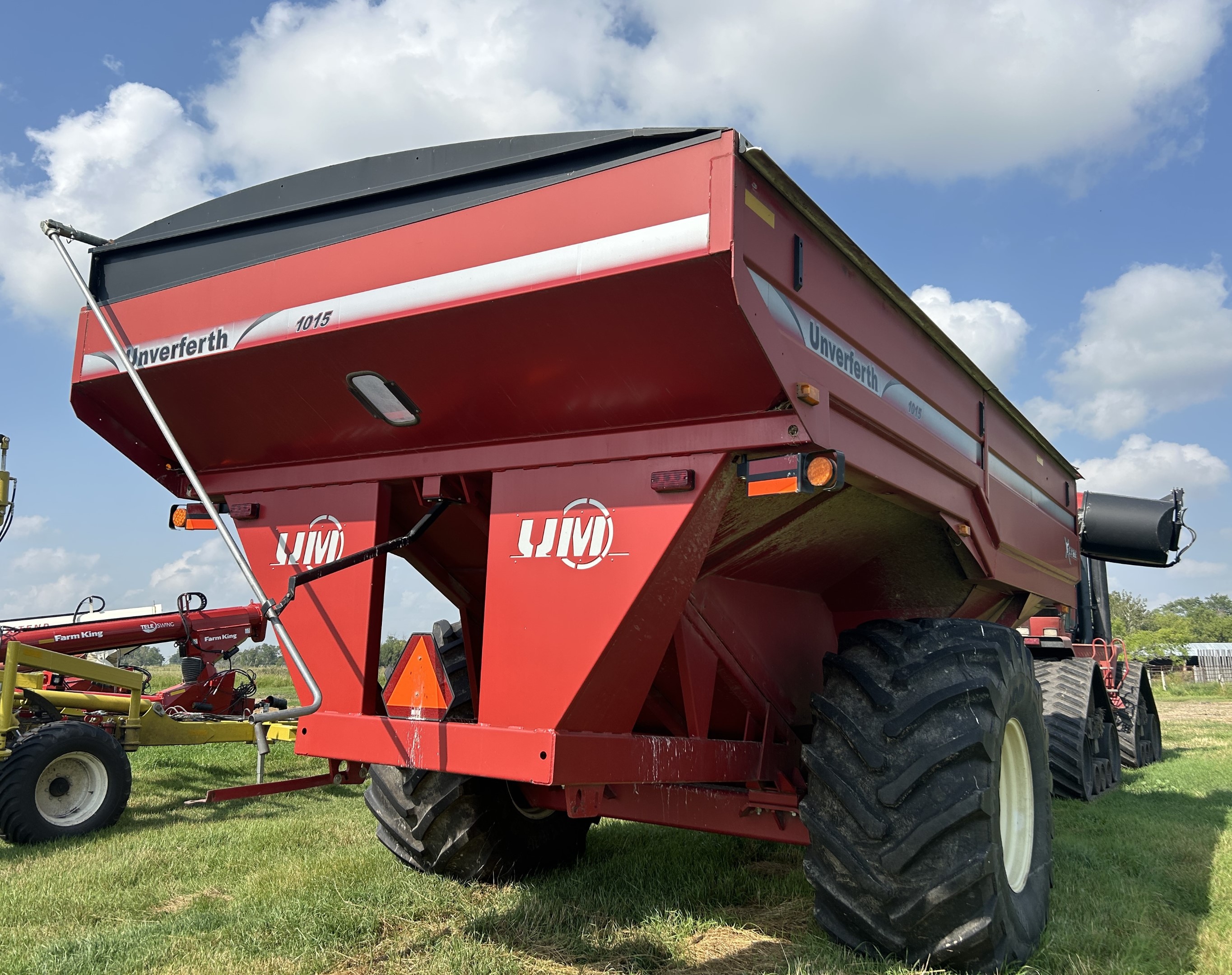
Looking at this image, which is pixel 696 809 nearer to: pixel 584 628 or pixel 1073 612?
pixel 584 628

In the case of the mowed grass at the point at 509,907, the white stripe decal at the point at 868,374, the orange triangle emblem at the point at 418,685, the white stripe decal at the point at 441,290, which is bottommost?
the mowed grass at the point at 509,907

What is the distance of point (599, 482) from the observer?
9.95 feet

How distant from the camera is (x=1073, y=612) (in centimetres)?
962

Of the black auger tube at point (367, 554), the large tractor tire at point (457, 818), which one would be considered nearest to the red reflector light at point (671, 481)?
the black auger tube at point (367, 554)

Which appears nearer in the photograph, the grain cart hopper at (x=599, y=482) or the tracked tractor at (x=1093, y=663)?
the grain cart hopper at (x=599, y=482)

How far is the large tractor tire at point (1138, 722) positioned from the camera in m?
9.73

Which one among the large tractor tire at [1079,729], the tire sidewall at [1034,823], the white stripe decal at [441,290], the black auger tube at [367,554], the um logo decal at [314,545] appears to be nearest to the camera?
the white stripe decal at [441,290]

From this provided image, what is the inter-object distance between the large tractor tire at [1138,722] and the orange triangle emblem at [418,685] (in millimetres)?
8765

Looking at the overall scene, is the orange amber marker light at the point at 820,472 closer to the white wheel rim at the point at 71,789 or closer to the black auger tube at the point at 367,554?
the black auger tube at the point at 367,554

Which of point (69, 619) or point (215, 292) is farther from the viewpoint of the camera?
point (69, 619)

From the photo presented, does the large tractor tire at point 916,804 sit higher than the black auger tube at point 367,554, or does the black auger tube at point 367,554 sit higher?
the black auger tube at point 367,554

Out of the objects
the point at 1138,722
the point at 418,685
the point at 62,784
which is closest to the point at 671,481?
the point at 418,685

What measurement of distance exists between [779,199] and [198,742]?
666cm

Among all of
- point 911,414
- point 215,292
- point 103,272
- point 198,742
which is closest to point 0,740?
point 198,742
